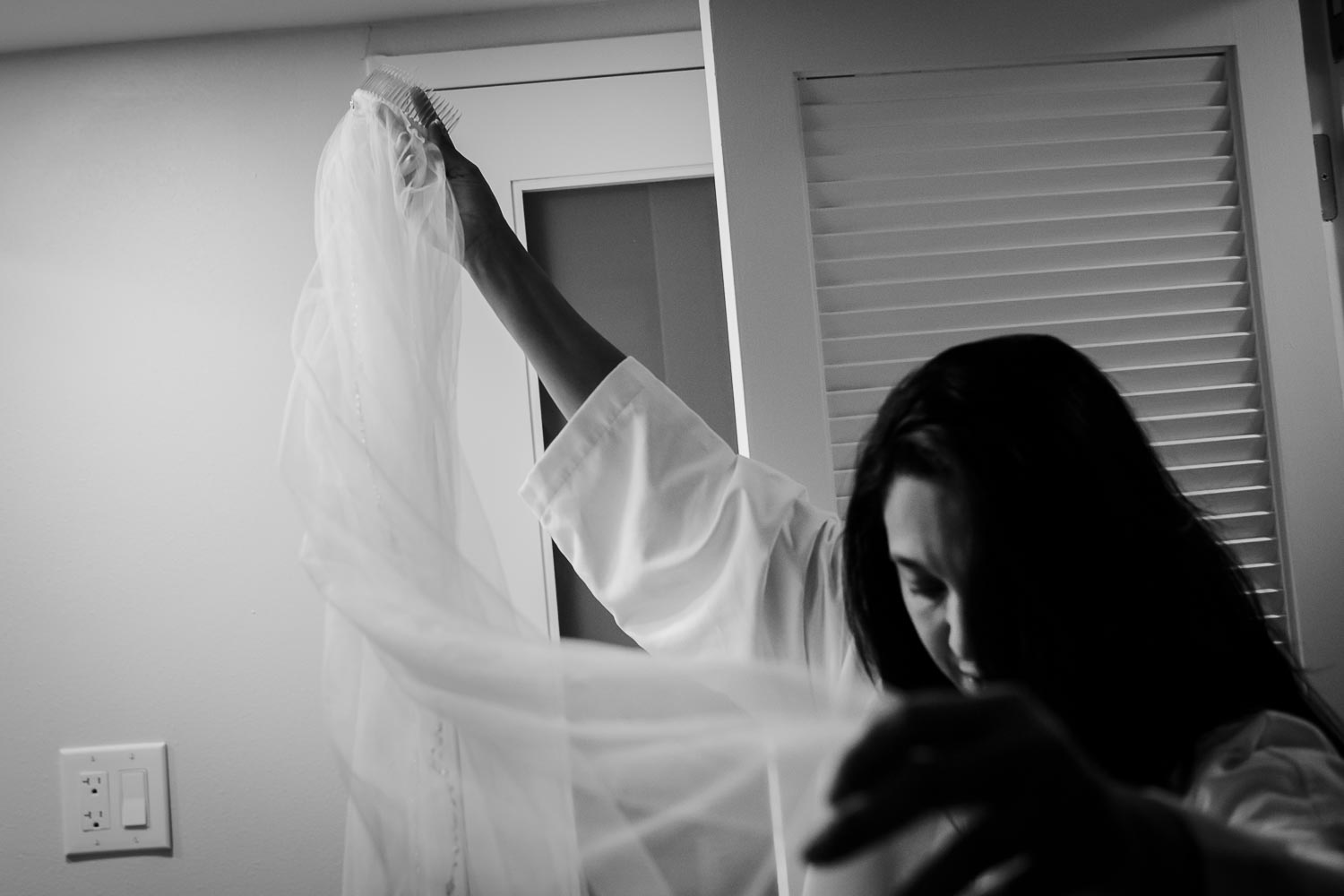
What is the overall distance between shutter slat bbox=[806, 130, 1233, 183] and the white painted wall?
0.53m

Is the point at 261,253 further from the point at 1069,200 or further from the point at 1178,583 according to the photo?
the point at 1178,583

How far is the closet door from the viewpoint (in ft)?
3.36

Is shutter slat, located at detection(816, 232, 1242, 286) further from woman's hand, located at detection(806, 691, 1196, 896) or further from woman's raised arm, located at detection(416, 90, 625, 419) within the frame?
woman's hand, located at detection(806, 691, 1196, 896)

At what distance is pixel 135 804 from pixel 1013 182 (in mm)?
1293

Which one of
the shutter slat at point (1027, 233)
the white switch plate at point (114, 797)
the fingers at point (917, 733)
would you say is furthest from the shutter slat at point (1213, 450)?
the white switch plate at point (114, 797)

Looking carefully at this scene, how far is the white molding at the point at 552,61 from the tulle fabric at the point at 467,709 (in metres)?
0.74

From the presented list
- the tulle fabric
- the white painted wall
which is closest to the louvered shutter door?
the tulle fabric

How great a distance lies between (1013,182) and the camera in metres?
1.05

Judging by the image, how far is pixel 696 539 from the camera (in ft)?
3.07

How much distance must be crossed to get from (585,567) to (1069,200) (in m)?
0.59

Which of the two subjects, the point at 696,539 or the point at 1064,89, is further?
the point at 1064,89

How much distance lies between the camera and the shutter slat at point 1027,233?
3.41ft

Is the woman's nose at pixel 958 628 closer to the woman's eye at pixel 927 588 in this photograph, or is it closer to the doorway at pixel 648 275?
the woman's eye at pixel 927 588

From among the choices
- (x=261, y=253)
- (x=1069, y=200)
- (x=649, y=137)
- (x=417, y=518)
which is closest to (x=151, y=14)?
(x=261, y=253)
